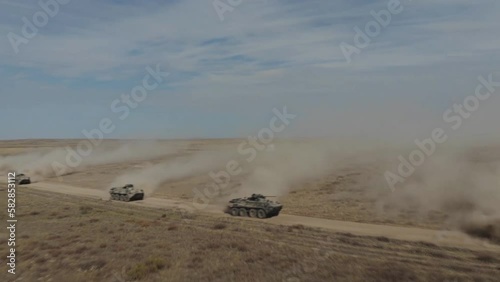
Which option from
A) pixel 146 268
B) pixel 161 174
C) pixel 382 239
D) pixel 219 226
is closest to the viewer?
pixel 146 268

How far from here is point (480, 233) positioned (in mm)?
24312

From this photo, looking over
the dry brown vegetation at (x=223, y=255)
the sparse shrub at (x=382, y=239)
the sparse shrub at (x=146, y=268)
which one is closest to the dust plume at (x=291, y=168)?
the dry brown vegetation at (x=223, y=255)

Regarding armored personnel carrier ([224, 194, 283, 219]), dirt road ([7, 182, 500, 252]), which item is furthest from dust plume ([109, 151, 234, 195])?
dirt road ([7, 182, 500, 252])

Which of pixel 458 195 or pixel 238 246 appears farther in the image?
pixel 458 195

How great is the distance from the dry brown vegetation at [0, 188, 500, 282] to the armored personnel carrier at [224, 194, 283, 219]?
3.22 meters

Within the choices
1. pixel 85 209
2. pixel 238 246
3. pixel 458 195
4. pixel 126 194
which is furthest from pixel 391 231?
pixel 126 194

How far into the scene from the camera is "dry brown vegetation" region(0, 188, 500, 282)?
15633 mm

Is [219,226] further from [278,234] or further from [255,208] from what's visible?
[255,208]

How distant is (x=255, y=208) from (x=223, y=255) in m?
13.8

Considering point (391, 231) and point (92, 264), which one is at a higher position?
point (92, 264)

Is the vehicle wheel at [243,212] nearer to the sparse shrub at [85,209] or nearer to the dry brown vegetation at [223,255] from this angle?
the dry brown vegetation at [223,255]

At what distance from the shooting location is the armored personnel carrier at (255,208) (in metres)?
31.8

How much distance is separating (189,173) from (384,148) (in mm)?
39276

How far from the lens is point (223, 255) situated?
18406 millimetres
